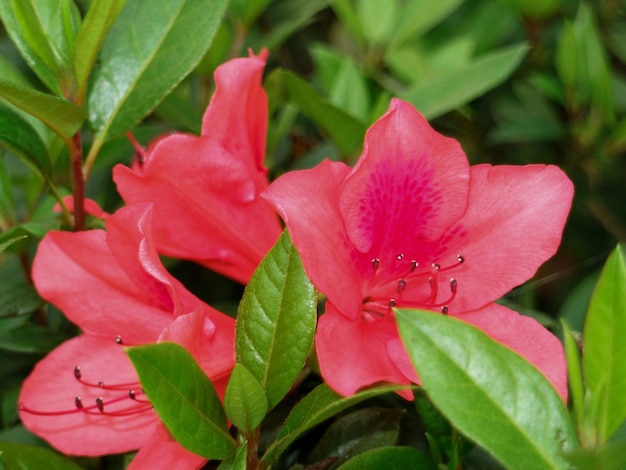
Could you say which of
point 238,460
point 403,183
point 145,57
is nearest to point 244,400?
point 238,460

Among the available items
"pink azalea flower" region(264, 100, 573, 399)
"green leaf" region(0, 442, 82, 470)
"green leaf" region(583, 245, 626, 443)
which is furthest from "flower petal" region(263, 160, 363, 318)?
"green leaf" region(0, 442, 82, 470)

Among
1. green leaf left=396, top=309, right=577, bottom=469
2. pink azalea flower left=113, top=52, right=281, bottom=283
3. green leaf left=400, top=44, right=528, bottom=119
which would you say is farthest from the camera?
green leaf left=400, top=44, right=528, bottom=119

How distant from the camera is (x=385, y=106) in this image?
123cm

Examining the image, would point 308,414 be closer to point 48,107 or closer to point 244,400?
point 244,400

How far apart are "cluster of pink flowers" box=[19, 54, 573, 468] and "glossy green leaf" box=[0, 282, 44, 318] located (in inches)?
3.6

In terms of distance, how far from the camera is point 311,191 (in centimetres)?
77

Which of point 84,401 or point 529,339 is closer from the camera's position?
point 529,339

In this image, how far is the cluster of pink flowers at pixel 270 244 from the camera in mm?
771

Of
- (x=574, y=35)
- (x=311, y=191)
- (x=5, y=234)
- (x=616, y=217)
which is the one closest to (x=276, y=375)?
(x=311, y=191)

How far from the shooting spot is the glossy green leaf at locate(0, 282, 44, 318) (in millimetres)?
980

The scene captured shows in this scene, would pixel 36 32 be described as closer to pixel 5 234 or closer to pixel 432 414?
pixel 5 234

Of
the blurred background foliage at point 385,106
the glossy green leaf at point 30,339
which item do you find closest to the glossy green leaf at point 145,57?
the blurred background foliage at point 385,106

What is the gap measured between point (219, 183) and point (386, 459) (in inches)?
12.3

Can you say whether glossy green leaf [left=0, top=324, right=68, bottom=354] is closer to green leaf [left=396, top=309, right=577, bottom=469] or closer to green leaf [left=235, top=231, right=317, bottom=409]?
green leaf [left=235, top=231, right=317, bottom=409]
